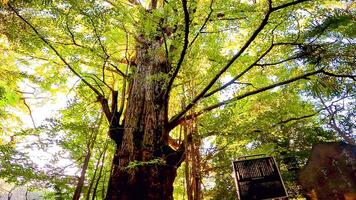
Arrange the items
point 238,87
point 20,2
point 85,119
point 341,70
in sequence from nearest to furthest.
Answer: point 20,2, point 341,70, point 85,119, point 238,87

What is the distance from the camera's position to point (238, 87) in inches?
212

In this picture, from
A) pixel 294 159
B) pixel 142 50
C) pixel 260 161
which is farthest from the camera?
pixel 294 159

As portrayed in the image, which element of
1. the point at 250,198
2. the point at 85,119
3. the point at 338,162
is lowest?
the point at 250,198

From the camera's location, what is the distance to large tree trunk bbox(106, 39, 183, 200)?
3861 millimetres

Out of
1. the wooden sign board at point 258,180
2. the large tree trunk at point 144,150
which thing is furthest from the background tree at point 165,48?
the wooden sign board at point 258,180

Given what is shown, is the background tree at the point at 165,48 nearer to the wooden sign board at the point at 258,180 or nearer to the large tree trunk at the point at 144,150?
the large tree trunk at the point at 144,150

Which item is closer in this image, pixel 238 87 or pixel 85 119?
pixel 85 119

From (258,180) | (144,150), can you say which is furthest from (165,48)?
(258,180)

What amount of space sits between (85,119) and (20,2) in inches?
93.7

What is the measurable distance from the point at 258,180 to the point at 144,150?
2.10 metres

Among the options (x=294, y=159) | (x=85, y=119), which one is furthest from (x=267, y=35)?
(x=294, y=159)

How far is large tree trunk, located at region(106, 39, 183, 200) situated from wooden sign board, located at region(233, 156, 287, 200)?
1.15 m

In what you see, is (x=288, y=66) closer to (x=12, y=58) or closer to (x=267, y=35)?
(x=267, y=35)

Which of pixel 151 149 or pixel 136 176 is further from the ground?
pixel 151 149
